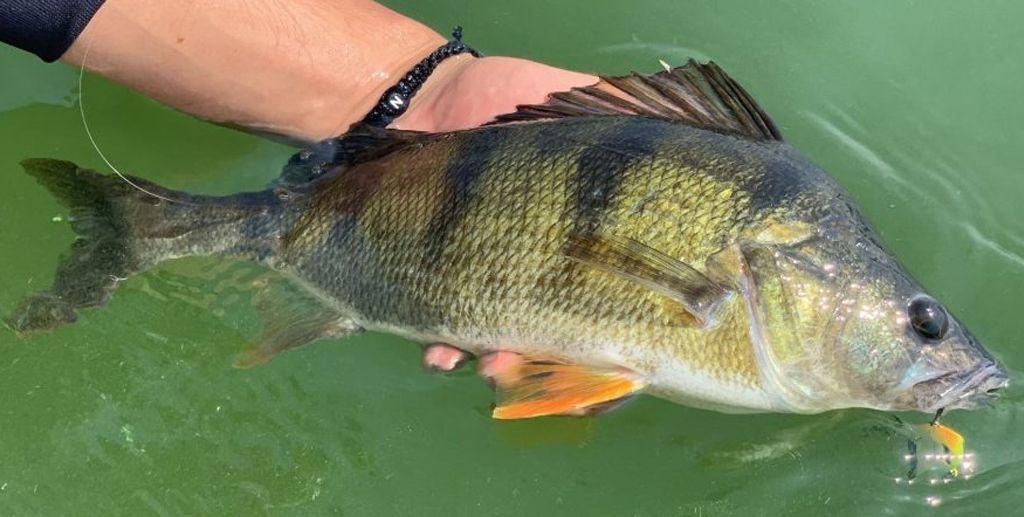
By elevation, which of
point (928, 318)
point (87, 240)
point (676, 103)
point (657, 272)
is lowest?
point (87, 240)

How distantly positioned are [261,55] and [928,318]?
5.53ft

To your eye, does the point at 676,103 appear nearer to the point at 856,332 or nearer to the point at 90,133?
the point at 856,332

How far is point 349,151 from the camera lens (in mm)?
2068

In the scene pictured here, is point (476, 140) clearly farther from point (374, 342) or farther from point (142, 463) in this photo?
point (142, 463)

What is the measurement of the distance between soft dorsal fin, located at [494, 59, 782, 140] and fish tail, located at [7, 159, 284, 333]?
658mm

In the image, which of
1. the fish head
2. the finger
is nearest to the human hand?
the finger

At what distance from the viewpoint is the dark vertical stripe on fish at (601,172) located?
1788 millimetres

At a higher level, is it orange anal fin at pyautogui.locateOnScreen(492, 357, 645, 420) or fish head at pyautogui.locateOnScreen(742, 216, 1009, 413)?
fish head at pyautogui.locateOnScreen(742, 216, 1009, 413)

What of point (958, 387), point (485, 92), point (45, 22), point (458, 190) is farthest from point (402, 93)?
point (958, 387)

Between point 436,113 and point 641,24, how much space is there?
89 cm

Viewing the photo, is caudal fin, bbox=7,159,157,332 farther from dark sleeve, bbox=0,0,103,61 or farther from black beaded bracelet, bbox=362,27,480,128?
black beaded bracelet, bbox=362,27,480,128

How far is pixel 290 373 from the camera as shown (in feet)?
7.59

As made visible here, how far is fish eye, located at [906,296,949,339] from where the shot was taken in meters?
1.70

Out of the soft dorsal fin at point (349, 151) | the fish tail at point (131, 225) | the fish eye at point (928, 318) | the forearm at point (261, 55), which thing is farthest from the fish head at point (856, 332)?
the forearm at point (261, 55)
